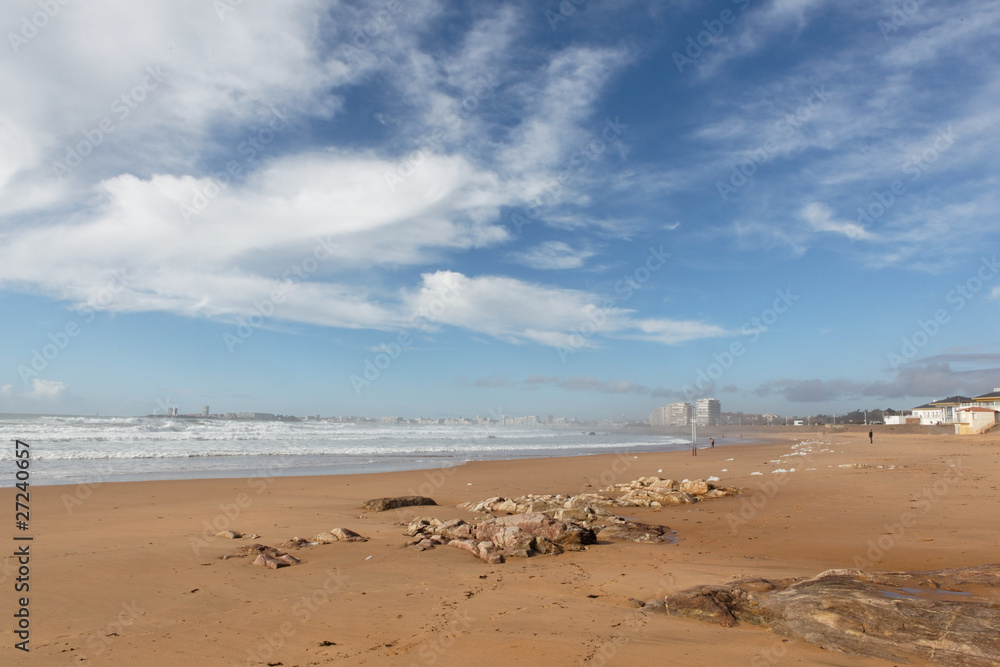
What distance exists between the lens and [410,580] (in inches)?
254

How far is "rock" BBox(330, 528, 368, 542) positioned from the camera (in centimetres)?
861

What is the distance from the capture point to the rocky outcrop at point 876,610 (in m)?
3.87

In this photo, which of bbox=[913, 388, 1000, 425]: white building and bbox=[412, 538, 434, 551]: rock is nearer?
bbox=[412, 538, 434, 551]: rock

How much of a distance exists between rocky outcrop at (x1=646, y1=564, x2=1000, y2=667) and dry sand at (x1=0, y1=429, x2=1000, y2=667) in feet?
0.63

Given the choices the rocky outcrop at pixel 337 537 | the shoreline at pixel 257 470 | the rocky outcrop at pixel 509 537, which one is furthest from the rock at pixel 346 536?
the shoreline at pixel 257 470

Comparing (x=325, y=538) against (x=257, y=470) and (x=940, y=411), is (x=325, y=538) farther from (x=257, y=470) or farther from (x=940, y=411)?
(x=940, y=411)

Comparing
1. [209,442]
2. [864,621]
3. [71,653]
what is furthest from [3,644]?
[209,442]

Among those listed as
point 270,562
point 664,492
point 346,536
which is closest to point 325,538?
point 346,536

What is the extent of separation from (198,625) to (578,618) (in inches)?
144

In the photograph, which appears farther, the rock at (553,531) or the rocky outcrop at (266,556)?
the rock at (553,531)

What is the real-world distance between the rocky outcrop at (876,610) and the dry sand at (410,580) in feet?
0.63

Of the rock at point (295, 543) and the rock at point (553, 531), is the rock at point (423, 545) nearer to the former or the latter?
the rock at point (553, 531)

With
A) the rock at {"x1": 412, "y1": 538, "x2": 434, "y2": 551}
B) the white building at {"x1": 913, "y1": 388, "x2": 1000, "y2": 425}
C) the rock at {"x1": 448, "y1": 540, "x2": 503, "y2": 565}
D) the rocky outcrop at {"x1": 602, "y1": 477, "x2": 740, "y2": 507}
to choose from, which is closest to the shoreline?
the rocky outcrop at {"x1": 602, "y1": 477, "x2": 740, "y2": 507}

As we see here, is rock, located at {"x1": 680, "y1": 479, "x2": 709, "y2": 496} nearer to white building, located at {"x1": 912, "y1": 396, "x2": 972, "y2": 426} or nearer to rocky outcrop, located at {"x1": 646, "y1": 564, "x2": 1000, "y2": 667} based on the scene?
rocky outcrop, located at {"x1": 646, "y1": 564, "x2": 1000, "y2": 667}
